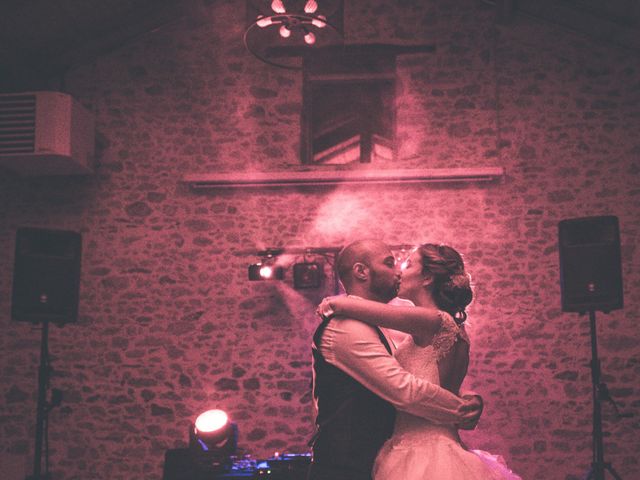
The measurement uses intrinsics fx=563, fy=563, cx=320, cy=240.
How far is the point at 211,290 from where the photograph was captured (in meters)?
5.83

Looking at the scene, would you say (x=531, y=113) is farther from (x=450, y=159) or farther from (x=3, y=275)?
(x=3, y=275)

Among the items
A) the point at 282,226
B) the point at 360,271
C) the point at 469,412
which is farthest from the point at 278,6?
the point at 282,226

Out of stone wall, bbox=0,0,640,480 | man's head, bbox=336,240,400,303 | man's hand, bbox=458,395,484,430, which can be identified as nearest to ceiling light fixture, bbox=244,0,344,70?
man's head, bbox=336,240,400,303

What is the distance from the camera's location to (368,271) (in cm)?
255

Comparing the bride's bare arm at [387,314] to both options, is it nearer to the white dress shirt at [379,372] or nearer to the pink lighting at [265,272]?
the white dress shirt at [379,372]

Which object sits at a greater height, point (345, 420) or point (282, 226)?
point (282, 226)

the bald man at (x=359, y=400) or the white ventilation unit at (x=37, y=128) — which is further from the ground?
the white ventilation unit at (x=37, y=128)

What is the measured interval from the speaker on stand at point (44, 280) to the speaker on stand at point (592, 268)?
12.5 feet

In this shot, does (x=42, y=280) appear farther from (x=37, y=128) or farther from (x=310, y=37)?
(x=310, y=37)

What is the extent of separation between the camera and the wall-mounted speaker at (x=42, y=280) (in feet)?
14.4

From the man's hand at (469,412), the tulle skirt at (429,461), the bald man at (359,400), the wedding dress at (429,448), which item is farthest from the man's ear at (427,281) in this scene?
the tulle skirt at (429,461)

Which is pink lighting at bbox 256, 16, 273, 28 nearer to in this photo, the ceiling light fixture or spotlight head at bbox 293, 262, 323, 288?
the ceiling light fixture

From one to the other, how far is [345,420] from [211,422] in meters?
2.80

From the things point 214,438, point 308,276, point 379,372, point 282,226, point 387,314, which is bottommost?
point 214,438
